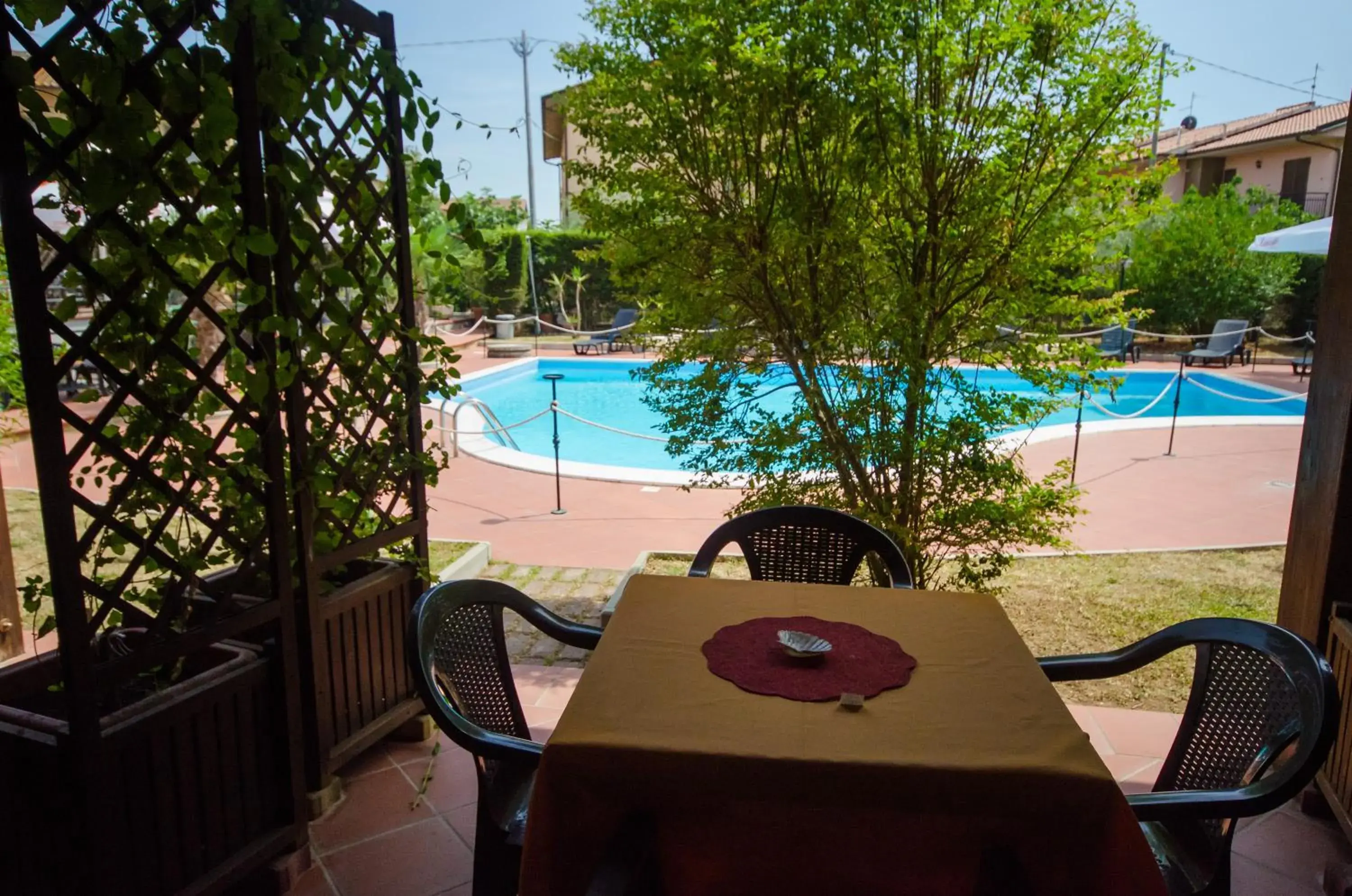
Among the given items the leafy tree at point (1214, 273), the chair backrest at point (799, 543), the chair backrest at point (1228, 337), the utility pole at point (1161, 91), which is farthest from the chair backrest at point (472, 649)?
the leafy tree at point (1214, 273)

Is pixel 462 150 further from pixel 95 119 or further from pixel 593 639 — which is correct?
pixel 593 639

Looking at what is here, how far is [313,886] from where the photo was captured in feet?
7.00

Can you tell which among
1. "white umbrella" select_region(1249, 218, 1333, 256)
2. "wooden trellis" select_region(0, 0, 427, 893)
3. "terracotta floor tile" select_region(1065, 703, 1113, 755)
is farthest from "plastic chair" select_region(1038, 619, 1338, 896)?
"white umbrella" select_region(1249, 218, 1333, 256)

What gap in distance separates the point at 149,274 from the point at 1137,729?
322 cm

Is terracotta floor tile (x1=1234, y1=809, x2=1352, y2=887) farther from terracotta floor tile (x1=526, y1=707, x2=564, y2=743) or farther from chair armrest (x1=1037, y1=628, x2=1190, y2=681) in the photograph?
terracotta floor tile (x1=526, y1=707, x2=564, y2=743)

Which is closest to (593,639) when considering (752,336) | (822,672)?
(822,672)

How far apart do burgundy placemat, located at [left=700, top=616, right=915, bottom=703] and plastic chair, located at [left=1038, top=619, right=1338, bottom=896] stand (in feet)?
1.43

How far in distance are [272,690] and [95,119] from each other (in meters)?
1.35

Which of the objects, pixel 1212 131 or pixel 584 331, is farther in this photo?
pixel 1212 131

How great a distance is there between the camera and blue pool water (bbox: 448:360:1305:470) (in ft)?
33.7

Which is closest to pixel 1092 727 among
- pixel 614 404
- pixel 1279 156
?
pixel 614 404

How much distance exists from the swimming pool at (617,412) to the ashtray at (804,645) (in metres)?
4.74

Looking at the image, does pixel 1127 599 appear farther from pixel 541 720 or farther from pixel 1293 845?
pixel 541 720

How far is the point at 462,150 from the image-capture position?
2785 mm
